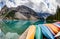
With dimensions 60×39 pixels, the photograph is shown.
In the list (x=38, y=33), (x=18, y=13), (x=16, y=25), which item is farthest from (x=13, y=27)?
(x=38, y=33)

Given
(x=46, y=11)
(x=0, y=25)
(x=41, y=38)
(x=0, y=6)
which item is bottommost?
(x=41, y=38)

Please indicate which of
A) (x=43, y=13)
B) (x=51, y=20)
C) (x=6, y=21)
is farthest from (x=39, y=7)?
(x=6, y=21)

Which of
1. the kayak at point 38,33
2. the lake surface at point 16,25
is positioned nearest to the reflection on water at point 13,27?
the lake surface at point 16,25

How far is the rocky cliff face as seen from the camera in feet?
5.80

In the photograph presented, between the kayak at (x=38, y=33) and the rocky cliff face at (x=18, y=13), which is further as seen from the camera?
the rocky cliff face at (x=18, y=13)

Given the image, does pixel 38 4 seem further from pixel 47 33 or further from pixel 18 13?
pixel 47 33

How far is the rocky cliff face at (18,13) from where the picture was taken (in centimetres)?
177

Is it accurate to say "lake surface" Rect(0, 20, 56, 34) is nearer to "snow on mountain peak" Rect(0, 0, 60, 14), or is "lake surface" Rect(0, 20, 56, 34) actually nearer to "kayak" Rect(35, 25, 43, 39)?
"snow on mountain peak" Rect(0, 0, 60, 14)

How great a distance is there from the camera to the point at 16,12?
1.79 metres

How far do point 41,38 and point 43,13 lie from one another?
487 mm

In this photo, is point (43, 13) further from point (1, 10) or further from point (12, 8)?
point (1, 10)

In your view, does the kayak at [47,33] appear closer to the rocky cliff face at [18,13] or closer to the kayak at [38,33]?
the kayak at [38,33]

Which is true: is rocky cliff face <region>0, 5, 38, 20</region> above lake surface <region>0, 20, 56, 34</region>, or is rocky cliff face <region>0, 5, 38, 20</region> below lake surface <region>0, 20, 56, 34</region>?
above

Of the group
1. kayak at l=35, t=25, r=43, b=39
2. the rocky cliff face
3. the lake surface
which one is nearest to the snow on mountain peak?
the rocky cliff face
